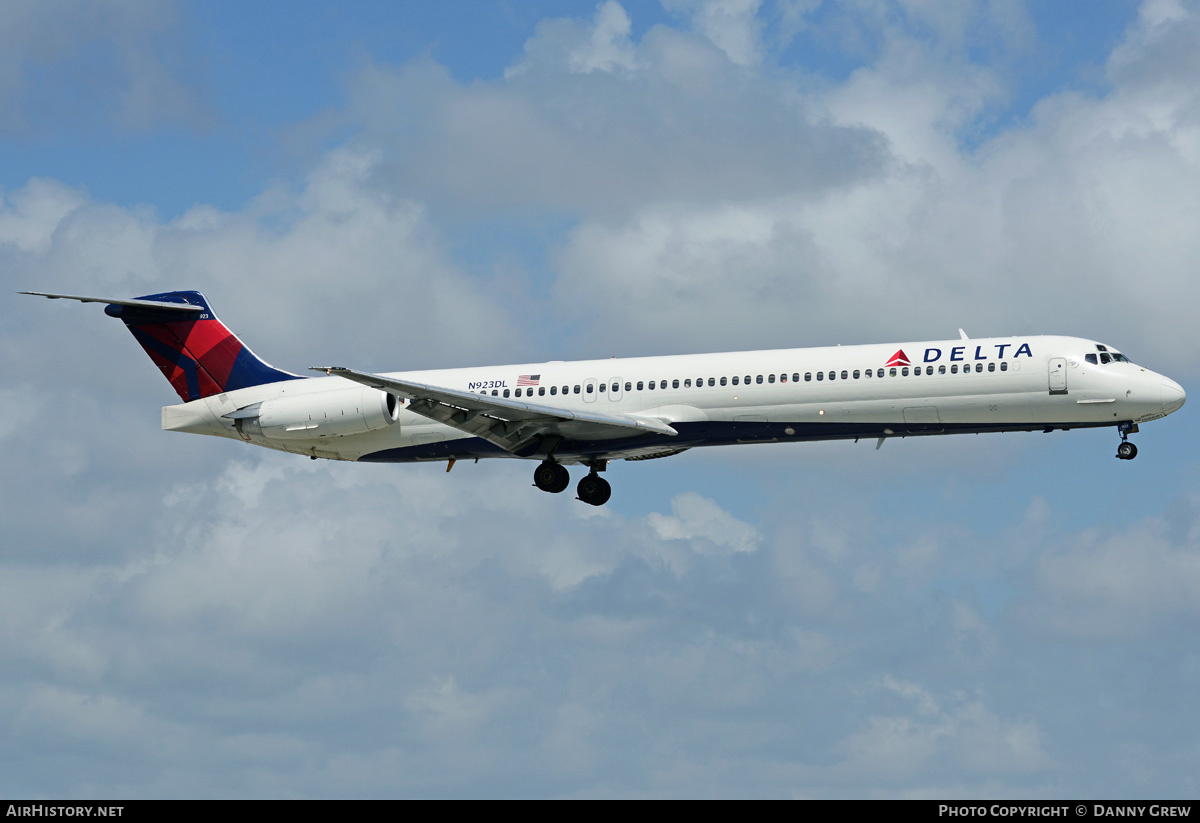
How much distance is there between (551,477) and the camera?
144 feet

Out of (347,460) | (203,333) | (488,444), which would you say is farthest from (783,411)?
(203,333)

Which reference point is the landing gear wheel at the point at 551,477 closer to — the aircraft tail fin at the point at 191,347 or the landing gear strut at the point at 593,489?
the landing gear strut at the point at 593,489

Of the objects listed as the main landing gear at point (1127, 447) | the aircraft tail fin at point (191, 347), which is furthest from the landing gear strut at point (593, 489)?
the main landing gear at point (1127, 447)

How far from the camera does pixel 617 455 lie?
145 ft

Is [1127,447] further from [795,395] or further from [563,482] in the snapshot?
[563,482]

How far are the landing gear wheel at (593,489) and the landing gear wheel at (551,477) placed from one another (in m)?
1.26

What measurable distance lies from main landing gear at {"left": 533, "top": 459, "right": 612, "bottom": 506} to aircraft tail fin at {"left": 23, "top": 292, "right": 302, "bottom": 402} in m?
8.53

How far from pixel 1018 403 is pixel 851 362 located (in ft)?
14.3

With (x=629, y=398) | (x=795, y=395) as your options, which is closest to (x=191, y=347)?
(x=629, y=398)

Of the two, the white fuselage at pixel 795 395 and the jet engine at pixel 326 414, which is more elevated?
the jet engine at pixel 326 414

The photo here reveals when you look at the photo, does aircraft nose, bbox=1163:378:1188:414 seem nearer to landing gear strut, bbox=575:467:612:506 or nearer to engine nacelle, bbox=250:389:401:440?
landing gear strut, bbox=575:467:612:506

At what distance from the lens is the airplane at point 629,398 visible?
3950 cm

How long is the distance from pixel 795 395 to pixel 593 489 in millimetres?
7682
